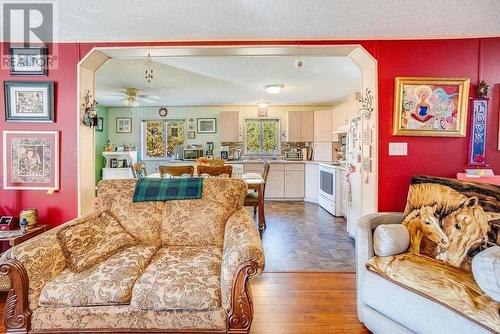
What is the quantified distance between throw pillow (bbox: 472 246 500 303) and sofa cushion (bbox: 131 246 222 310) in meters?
1.32

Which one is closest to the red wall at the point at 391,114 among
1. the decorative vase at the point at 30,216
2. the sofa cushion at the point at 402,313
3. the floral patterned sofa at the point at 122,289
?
the decorative vase at the point at 30,216

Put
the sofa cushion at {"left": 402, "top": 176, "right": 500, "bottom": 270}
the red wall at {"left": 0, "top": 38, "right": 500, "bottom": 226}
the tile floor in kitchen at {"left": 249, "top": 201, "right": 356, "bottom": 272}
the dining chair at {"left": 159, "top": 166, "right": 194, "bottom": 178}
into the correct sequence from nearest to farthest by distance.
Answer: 1. the sofa cushion at {"left": 402, "top": 176, "right": 500, "bottom": 270}
2. the red wall at {"left": 0, "top": 38, "right": 500, "bottom": 226}
3. the tile floor in kitchen at {"left": 249, "top": 201, "right": 356, "bottom": 272}
4. the dining chair at {"left": 159, "top": 166, "right": 194, "bottom": 178}

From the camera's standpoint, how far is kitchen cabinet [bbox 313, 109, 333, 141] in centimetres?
644

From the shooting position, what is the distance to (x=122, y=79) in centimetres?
444

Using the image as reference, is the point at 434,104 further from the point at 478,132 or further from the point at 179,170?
the point at 179,170

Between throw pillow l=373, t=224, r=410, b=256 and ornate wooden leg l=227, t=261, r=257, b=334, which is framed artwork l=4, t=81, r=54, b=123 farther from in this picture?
throw pillow l=373, t=224, r=410, b=256

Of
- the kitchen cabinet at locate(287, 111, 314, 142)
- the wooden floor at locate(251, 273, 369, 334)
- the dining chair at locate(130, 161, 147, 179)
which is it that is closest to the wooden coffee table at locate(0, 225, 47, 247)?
the dining chair at locate(130, 161, 147, 179)

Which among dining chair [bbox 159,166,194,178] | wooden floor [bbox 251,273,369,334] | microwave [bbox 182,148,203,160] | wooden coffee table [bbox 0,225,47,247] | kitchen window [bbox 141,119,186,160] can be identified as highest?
kitchen window [bbox 141,119,186,160]

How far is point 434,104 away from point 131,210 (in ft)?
9.00

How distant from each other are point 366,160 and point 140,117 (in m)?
5.88

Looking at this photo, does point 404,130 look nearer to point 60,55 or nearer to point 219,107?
point 60,55

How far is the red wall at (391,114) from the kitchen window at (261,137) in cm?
453

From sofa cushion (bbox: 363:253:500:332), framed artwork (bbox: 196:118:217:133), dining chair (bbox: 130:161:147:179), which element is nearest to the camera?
sofa cushion (bbox: 363:253:500:332)

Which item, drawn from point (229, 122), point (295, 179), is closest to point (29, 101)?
point (229, 122)
